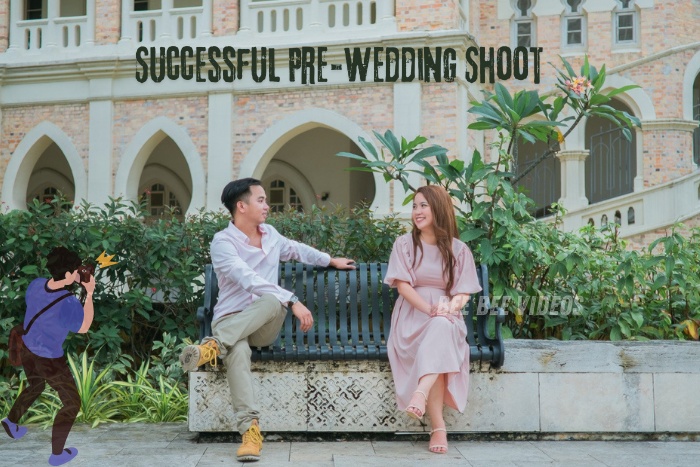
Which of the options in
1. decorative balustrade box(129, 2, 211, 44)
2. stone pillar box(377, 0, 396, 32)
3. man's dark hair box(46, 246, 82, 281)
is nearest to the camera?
man's dark hair box(46, 246, 82, 281)

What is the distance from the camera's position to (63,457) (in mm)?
4590

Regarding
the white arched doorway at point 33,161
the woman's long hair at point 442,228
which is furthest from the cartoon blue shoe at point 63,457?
the white arched doorway at point 33,161

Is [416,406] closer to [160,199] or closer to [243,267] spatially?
[243,267]

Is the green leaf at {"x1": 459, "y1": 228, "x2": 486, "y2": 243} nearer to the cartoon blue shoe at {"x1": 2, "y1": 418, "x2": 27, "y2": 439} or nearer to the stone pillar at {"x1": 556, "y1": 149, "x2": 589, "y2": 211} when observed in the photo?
the cartoon blue shoe at {"x1": 2, "y1": 418, "x2": 27, "y2": 439}

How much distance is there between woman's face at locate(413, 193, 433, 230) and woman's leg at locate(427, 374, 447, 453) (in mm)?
864

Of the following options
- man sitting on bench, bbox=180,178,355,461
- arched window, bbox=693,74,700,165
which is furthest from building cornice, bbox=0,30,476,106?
man sitting on bench, bbox=180,178,355,461

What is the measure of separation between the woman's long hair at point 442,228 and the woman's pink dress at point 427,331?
26 mm

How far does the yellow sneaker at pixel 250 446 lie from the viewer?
4.62 m

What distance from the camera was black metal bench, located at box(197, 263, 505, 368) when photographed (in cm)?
522

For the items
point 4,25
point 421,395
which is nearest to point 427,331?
point 421,395

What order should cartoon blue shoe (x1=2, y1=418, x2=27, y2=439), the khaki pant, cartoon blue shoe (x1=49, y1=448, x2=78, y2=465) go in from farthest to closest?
cartoon blue shoe (x1=2, y1=418, x2=27, y2=439) < the khaki pant < cartoon blue shoe (x1=49, y1=448, x2=78, y2=465)


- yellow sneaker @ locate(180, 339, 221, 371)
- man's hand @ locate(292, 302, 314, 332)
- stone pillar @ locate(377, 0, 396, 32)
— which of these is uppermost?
stone pillar @ locate(377, 0, 396, 32)

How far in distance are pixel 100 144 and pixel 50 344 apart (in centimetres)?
1136

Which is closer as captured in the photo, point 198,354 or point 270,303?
point 198,354
